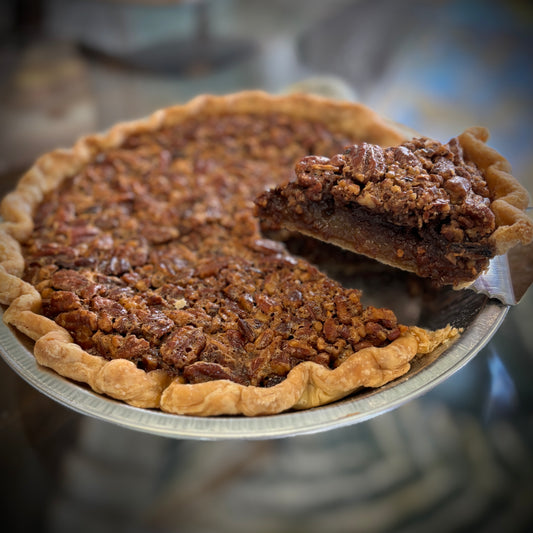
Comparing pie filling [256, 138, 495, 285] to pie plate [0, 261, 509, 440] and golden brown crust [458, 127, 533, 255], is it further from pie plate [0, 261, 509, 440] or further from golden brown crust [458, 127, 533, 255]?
pie plate [0, 261, 509, 440]

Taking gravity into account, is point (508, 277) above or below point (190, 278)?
above

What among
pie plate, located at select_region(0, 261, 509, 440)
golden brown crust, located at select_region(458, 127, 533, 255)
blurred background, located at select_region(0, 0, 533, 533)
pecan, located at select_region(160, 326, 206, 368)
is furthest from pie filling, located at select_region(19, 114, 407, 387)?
golden brown crust, located at select_region(458, 127, 533, 255)

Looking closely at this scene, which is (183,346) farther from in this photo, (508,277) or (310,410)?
(508,277)

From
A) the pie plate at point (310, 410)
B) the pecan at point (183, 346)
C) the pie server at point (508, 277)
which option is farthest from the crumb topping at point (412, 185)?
the pecan at point (183, 346)

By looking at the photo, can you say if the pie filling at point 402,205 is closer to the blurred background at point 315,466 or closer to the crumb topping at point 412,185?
the crumb topping at point 412,185

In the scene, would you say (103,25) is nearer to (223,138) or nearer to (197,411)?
(223,138)


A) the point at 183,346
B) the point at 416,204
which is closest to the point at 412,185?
the point at 416,204

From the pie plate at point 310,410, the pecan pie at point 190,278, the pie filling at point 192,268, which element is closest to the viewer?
the pie plate at point 310,410
